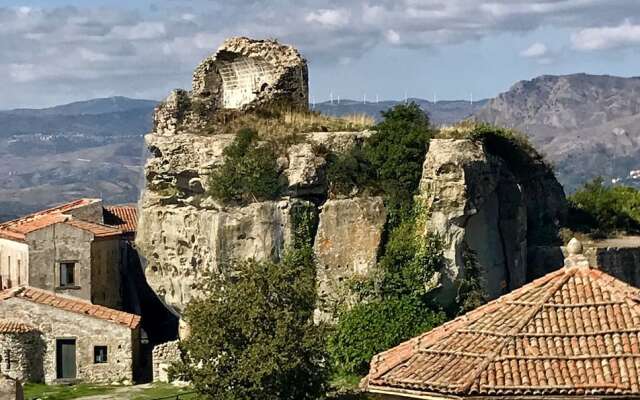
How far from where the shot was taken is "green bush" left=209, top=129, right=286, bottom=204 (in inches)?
1411

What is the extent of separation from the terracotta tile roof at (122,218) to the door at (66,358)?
1295cm

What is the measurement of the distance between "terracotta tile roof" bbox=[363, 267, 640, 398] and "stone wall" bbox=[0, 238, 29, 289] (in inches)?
1050

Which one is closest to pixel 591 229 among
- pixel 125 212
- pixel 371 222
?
pixel 371 222

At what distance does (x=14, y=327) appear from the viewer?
40219 millimetres

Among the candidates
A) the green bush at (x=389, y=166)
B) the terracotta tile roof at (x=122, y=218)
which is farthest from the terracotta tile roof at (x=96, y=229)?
the green bush at (x=389, y=166)

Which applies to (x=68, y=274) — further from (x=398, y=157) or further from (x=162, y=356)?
(x=398, y=157)

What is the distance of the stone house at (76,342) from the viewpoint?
40.2 metres

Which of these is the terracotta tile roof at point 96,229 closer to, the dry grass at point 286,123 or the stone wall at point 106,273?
the stone wall at point 106,273

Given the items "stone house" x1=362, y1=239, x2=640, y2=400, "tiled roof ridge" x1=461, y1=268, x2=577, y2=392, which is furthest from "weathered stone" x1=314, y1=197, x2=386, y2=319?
"tiled roof ridge" x1=461, y1=268, x2=577, y2=392

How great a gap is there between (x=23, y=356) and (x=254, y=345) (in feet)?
42.3

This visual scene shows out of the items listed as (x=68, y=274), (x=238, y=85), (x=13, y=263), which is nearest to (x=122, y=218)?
(x=13, y=263)

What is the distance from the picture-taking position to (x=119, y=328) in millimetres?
40312

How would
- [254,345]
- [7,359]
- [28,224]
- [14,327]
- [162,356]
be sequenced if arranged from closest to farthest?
[254,345], [162,356], [7,359], [14,327], [28,224]

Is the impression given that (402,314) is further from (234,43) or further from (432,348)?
(432,348)
